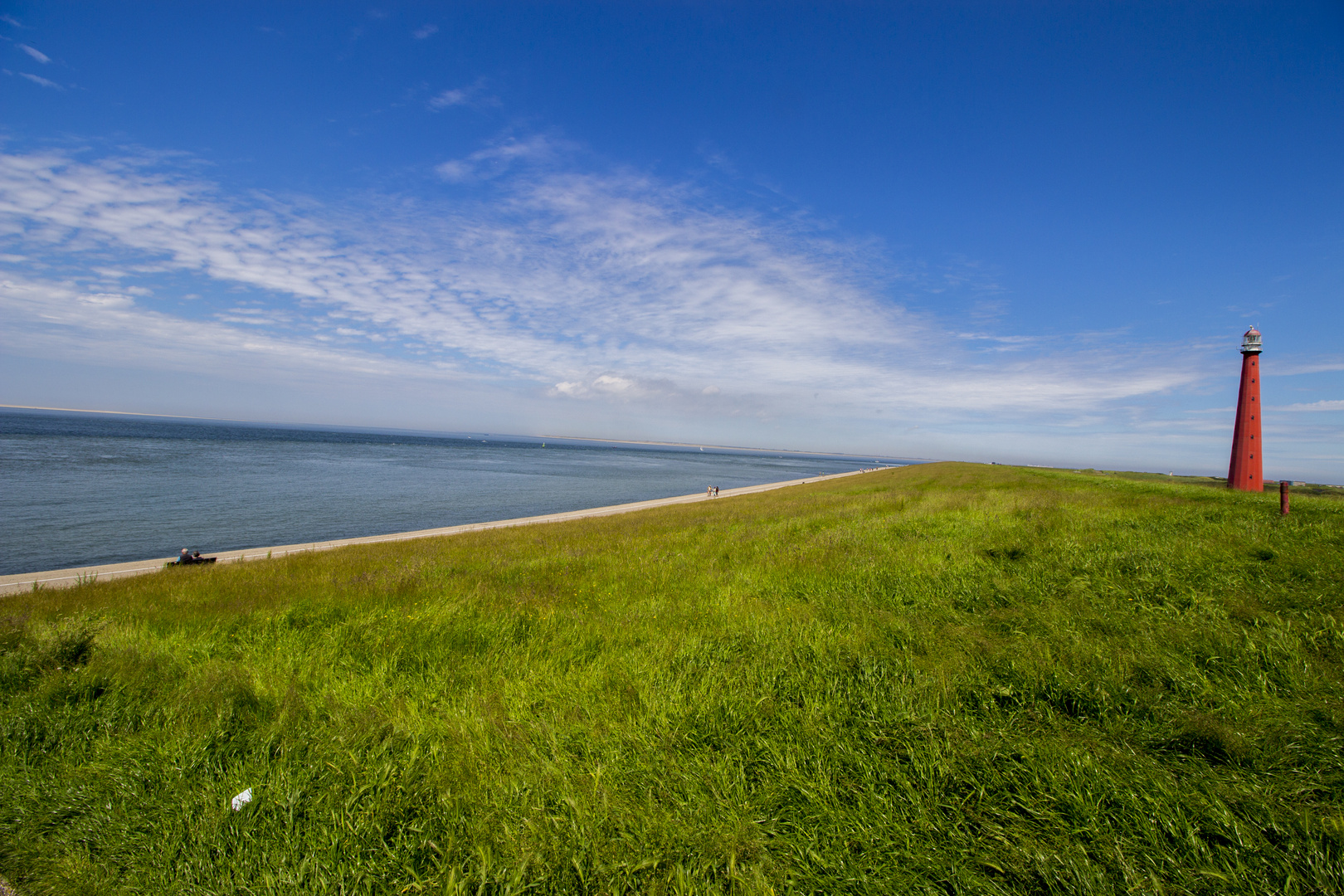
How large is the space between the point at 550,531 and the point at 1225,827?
17122 mm

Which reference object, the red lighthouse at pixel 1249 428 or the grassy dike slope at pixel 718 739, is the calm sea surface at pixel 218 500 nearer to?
the grassy dike slope at pixel 718 739

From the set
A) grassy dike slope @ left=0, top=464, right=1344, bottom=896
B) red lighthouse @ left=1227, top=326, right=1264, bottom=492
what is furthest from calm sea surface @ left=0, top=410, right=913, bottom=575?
red lighthouse @ left=1227, top=326, right=1264, bottom=492

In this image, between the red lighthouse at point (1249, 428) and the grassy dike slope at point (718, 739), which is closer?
the grassy dike slope at point (718, 739)

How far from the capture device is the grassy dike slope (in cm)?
273

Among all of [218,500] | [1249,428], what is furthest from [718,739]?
[218,500]

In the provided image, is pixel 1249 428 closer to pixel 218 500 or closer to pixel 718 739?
pixel 718 739

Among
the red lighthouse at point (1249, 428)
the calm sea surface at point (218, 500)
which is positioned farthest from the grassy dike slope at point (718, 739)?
the red lighthouse at point (1249, 428)

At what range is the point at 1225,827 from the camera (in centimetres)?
262

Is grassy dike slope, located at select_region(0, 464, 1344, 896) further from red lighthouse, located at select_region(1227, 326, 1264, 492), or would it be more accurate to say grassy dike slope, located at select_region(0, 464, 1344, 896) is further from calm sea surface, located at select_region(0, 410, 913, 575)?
red lighthouse, located at select_region(1227, 326, 1264, 492)

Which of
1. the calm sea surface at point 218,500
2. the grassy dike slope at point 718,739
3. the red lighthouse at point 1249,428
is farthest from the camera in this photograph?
the red lighthouse at point 1249,428

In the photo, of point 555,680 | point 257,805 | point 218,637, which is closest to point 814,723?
point 555,680

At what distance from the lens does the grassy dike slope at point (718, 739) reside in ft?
8.96

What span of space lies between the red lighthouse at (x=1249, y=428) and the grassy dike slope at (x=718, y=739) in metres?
30.0

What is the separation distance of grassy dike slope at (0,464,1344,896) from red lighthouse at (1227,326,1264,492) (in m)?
30.0
